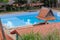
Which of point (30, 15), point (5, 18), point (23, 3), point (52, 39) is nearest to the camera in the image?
point (52, 39)

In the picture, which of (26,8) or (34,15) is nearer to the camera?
(34,15)

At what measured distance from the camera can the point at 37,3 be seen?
581 inches

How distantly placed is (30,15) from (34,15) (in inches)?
12.9

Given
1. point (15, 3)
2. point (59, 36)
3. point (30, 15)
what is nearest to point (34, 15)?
point (30, 15)

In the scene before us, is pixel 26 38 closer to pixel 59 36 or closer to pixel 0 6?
pixel 59 36

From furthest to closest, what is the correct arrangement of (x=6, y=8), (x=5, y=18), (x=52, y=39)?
(x=6, y=8)
(x=5, y=18)
(x=52, y=39)

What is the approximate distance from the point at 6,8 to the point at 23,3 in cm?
187

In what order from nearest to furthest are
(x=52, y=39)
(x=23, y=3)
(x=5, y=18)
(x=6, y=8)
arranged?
(x=52, y=39) < (x=5, y=18) < (x=6, y=8) < (x=23, y=3)

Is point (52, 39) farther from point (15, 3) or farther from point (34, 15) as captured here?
point (15, 3)

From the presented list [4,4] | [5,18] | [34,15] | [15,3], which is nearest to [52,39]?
[5,18]

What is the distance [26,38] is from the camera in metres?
2.73

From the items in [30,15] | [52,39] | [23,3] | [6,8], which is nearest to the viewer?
[52,39]

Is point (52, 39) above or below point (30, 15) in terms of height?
above

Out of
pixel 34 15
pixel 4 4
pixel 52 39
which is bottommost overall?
pixel 34 15
